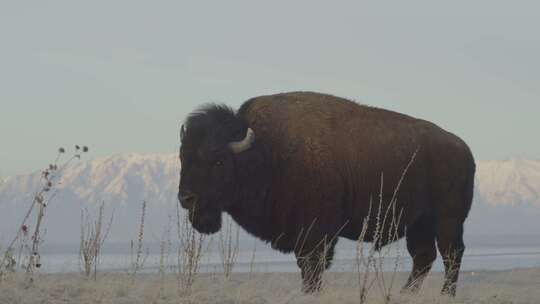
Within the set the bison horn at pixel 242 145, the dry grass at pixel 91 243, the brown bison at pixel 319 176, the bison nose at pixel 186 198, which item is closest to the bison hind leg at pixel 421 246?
the brown bison at pixel 319 176

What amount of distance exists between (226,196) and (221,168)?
1.12 ft

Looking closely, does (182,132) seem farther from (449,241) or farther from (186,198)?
(449,241)

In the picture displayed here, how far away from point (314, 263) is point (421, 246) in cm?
227

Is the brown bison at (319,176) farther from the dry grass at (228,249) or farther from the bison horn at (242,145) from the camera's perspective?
the dry grass at (228,249)

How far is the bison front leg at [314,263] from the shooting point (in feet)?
37.2

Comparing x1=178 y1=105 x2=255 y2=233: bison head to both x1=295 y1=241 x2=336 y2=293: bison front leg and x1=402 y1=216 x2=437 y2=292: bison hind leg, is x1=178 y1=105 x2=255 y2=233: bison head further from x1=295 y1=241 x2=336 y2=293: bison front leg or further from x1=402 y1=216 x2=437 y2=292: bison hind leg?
x1=402 y1=216 x2=437 y2=292: bison hind leg

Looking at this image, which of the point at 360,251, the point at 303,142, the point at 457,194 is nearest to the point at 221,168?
the point at 303,142

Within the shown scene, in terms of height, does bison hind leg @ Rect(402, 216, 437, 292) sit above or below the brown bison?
below

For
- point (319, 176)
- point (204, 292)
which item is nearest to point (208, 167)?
point (319, 176)

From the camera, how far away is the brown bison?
11633mm

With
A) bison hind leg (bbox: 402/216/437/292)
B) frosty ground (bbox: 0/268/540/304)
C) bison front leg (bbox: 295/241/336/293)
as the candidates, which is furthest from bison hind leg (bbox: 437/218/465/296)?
bison front leg (bbox: 295/241/336/293)

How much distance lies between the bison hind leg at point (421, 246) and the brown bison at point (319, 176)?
13 mm

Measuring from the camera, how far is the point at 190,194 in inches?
449

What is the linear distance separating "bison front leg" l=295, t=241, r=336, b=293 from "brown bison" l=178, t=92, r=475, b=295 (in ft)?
0.04
